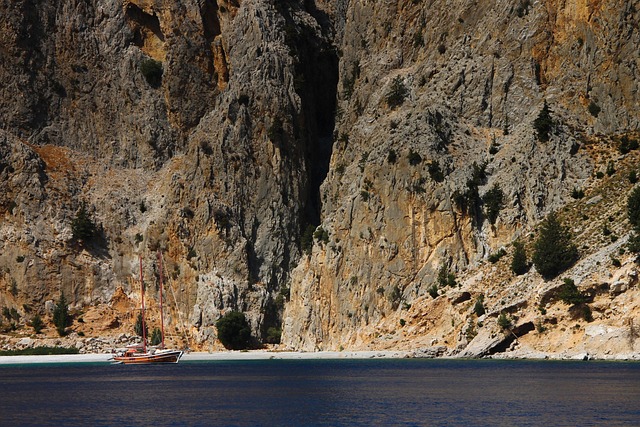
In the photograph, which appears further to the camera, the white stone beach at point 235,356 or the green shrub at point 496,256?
the white stone beach at point 235,356

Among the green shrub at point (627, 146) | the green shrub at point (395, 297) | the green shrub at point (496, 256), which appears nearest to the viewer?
the green shrub at point (496, 256)

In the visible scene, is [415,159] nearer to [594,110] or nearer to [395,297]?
[395,297]

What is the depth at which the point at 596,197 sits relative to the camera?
97.4 metres

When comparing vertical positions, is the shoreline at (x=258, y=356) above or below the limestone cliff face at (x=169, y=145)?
below

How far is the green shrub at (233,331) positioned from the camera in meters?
112

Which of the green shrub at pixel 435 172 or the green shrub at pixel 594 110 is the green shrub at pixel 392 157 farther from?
the green shrub at pixel 594 110

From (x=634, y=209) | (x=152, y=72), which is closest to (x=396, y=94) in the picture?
(x=152, y=72)

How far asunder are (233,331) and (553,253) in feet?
118

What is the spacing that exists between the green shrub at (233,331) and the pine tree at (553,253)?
33.3 metres

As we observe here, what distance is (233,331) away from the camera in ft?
370

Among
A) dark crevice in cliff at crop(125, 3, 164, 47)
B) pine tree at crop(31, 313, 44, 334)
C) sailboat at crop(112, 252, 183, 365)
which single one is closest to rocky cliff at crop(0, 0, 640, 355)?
dark crevice in cliff at crop(125, 3, 164, 47)

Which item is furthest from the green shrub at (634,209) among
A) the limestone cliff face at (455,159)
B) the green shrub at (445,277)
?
the green shrub at (445,277)

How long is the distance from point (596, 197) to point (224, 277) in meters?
39.7

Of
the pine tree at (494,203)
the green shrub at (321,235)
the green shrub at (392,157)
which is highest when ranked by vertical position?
the green shrub at (392,157)
